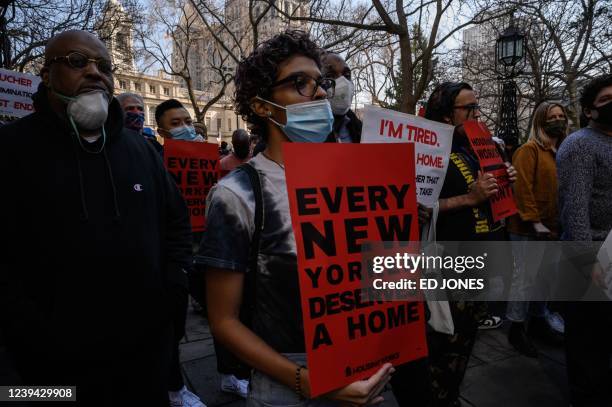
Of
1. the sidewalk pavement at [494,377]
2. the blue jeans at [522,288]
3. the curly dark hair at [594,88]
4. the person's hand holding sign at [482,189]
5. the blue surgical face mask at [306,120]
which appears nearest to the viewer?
the blue surgical face mask at [306,120]

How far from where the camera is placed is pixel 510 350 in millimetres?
3613

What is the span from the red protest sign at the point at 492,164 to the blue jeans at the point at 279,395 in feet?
5.85

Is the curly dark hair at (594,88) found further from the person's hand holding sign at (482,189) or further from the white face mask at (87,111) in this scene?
the white face mask at (87,111)

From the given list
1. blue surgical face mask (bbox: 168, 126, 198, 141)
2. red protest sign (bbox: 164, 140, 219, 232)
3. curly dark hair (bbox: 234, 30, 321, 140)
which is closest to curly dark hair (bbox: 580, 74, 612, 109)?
curly dark hair (bbox: 234, 30, 321, 140)

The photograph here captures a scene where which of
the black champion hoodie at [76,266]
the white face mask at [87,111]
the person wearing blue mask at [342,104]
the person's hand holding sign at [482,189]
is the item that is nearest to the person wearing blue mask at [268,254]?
the black champion hoodie at [76,266]

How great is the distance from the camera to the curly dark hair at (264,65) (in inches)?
55.2

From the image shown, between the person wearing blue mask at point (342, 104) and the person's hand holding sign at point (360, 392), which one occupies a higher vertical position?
the person wearing blue mask at point (342, 104)

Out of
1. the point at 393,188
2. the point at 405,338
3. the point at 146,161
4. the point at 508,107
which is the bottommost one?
the point at 405,338

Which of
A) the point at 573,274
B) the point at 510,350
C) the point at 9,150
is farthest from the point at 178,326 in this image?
the point at 510,350

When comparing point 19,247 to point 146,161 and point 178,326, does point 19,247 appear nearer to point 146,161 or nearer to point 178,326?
point 146,161

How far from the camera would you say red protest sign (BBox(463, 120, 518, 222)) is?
253 cm

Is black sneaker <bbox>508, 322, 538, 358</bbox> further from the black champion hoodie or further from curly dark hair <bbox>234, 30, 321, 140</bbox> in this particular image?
curly dark hair <bbox>234, 30, 321, 140</bbox>

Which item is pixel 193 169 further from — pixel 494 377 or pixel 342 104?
pixel 494 377

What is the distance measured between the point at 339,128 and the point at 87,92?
4.93ft
